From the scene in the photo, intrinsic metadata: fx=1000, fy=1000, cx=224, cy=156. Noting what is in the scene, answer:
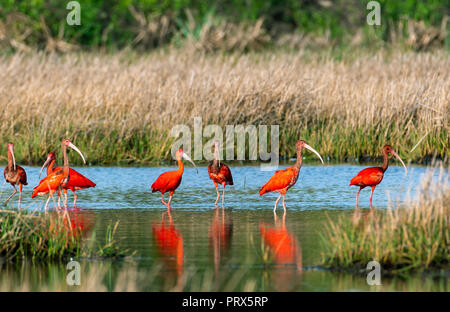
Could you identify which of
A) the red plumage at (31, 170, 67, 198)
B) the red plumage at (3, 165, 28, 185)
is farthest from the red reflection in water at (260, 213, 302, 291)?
the red plumage at (3, 165, 28, 185)

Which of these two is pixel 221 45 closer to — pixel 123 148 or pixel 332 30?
pixel 332 30

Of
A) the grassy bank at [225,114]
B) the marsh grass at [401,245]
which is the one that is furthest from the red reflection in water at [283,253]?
the grassy bank at [225,114]

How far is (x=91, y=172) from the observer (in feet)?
50.6

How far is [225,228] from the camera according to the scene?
10.7m

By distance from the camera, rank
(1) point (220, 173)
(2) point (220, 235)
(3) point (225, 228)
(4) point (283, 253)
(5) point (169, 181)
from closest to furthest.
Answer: (4) point (283, 253) < (2) point (220, 235) < (3) point (225, 228) < (5) point (169, 181) < (1) point (220, 173)

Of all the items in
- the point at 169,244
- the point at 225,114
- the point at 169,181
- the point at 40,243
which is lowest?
the point at 169,244

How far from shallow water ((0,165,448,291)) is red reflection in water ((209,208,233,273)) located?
0.01m

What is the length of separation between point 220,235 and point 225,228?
1.53 ft

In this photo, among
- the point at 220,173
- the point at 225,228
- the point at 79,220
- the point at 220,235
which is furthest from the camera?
the point at 220,173

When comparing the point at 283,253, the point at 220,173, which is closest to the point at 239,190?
the point at 220,173

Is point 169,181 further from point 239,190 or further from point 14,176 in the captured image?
point 14,176

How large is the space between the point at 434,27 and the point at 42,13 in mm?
11794

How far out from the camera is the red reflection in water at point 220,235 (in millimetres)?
9086
